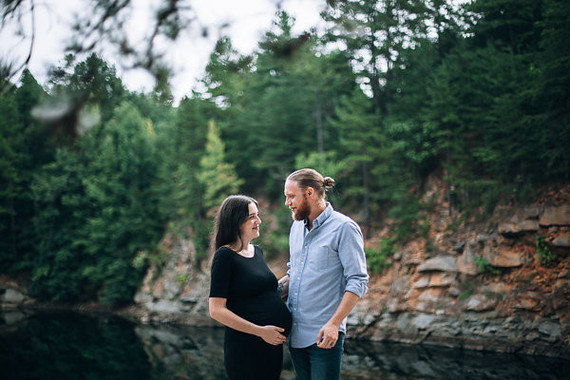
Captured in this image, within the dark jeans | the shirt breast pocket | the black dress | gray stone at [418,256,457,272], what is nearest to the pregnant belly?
the black dress

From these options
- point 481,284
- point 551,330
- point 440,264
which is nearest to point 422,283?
point 440,264

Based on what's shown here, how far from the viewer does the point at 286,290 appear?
2867 mm

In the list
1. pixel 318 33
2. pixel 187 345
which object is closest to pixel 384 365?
pixel 187 345

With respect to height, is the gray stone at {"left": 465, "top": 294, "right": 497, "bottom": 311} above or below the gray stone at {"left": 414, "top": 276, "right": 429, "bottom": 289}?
below

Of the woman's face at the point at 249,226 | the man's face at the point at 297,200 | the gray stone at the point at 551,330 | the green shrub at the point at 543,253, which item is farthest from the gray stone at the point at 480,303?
the woman's face at the point at 249,226

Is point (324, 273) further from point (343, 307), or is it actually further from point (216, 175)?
point (216, 175)

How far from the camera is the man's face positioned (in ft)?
8.82

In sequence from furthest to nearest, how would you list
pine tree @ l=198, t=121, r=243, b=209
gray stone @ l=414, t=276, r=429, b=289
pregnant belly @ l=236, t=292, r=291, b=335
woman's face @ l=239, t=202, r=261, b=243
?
pine tree @ l=198, t=121, r=243, b=209
gray stone @ l=414, t=276, r=429, b=289
woman's face @ l=239, t=202, r=261, b=243
pregnant belly @ l=236, t=292, r=291, b=335

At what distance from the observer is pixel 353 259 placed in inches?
97.9

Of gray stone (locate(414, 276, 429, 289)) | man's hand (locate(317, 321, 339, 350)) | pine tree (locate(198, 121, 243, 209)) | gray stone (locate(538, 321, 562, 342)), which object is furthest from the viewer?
pine tree (locate(198, 121, 243, 209))

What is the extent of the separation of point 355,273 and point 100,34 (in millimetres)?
2106

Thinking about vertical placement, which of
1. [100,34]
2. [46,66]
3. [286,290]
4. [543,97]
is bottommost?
[286,290]

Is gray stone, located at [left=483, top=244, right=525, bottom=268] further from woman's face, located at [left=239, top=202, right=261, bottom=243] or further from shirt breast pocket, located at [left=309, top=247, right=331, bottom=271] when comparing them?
woman's face, located at [left=239, top=202, right=261, bottom=243]

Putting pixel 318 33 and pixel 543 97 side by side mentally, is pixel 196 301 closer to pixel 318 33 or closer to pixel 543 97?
pixel 543 97
